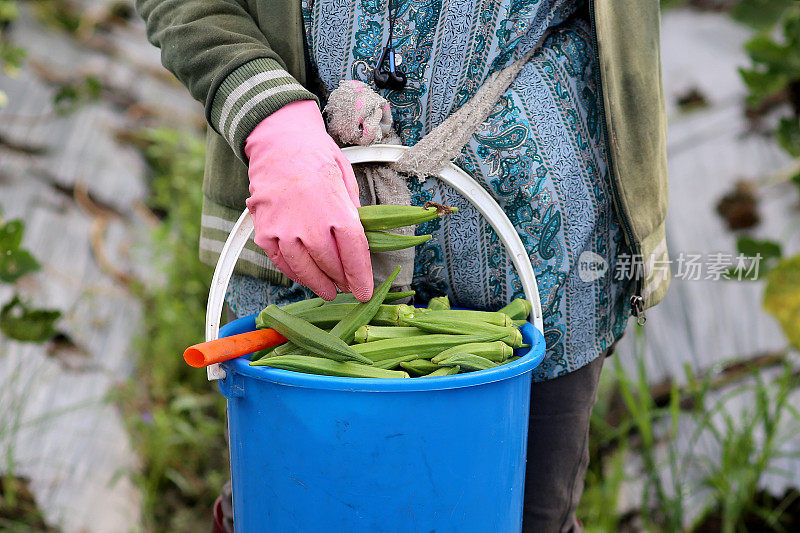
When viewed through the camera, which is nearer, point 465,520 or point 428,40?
point 465,520

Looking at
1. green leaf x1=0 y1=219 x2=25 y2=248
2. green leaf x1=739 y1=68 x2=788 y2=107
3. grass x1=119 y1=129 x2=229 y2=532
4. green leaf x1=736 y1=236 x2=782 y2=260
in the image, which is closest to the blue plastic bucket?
green leaf x1=0 y1=219 x2=25 y2=248

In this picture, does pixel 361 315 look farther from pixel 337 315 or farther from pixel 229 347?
pixel 229 347

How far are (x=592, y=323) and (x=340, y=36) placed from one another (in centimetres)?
74

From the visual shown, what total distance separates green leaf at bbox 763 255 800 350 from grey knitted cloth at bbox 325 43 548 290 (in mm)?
1604

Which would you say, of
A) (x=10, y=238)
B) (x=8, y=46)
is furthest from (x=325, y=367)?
(x=8, y=46)

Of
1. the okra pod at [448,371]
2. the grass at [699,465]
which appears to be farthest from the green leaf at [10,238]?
the grass at [699,465]

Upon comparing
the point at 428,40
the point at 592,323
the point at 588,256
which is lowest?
the point at 592,323

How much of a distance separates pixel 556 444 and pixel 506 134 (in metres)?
0.65

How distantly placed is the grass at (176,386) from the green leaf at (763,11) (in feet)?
7.59

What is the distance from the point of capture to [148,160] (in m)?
4.11

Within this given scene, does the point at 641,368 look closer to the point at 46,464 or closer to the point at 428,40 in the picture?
the point at 428,40

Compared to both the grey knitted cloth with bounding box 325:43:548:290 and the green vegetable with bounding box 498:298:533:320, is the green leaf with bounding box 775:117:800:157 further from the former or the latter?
the green vegetable with bounding box 498:298:533:320

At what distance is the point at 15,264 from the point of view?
177 cm

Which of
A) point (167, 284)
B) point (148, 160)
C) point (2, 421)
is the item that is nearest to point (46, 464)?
point (2, 421)
